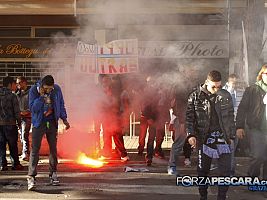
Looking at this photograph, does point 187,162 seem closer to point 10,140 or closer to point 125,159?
point 125,159

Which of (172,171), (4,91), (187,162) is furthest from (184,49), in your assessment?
(4,91)

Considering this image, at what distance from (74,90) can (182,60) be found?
99.9 inches

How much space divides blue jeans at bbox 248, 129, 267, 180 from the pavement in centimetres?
29

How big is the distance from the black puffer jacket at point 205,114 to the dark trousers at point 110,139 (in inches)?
116

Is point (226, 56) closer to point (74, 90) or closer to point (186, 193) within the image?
point (74, 90)

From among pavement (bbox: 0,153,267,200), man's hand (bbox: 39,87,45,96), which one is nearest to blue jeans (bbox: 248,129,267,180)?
pavement (bbox: 0,153,267,200)

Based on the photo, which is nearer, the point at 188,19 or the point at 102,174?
the point at 102,174

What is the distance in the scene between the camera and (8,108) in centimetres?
674

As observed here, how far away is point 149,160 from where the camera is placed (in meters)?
6.86

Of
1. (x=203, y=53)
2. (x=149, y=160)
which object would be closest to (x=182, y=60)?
(x=203, y=53)

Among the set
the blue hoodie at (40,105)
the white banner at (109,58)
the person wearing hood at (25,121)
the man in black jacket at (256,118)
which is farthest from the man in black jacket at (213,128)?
the white banner at (109,58)

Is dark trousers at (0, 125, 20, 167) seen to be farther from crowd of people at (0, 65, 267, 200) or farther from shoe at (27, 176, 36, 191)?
shoe at (27, 176, 36, 191)

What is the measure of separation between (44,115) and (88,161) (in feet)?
7.03

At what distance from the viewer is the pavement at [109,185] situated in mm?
5172
